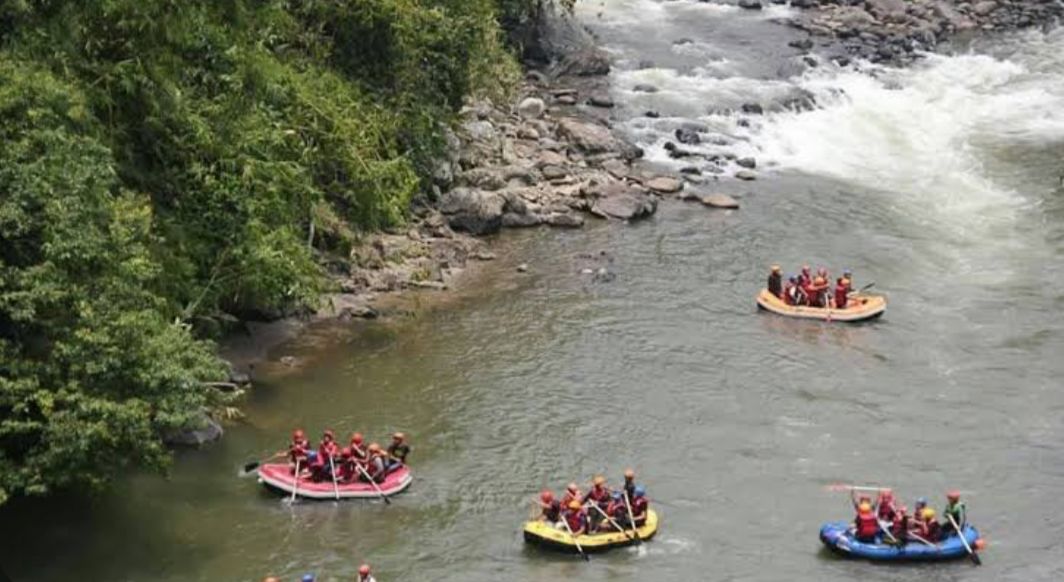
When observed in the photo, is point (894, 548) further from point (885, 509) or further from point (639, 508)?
point (639, 508)

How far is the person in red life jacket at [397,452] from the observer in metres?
24.5

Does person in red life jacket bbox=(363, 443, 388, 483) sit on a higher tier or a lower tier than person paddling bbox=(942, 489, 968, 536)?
higher

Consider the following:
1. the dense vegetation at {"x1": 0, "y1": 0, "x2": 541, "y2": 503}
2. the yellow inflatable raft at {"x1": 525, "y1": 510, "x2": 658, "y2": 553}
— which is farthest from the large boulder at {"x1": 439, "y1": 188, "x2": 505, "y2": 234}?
the yellow inflatable raft at {"x1": 525, "y1": 510, "x2": 658, "y2": 553}

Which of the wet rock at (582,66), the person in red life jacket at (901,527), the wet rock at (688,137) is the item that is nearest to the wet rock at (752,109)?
the wet rock at (688,137)

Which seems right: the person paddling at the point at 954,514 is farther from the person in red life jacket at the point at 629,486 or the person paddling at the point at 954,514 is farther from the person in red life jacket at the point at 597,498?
the person in red life jacket at the point at 597,498

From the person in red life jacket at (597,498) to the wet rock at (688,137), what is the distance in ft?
73.7

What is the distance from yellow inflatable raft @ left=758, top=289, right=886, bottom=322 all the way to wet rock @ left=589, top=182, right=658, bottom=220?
20.9 ft

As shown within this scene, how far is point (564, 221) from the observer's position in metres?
37.7

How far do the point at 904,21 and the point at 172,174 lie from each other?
39162mm

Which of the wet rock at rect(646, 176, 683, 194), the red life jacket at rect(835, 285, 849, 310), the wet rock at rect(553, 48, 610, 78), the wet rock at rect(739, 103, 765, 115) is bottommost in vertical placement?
the red life jacket at rect(835, 285, 849, 310)

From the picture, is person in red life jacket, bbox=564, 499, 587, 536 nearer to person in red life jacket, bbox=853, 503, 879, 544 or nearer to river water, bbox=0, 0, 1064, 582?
river water, bbox=0, 0, 1064, 582

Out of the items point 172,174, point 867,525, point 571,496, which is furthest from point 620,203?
point 867,525

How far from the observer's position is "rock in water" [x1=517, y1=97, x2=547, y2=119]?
4444 centimetres

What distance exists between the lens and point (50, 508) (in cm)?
2267
